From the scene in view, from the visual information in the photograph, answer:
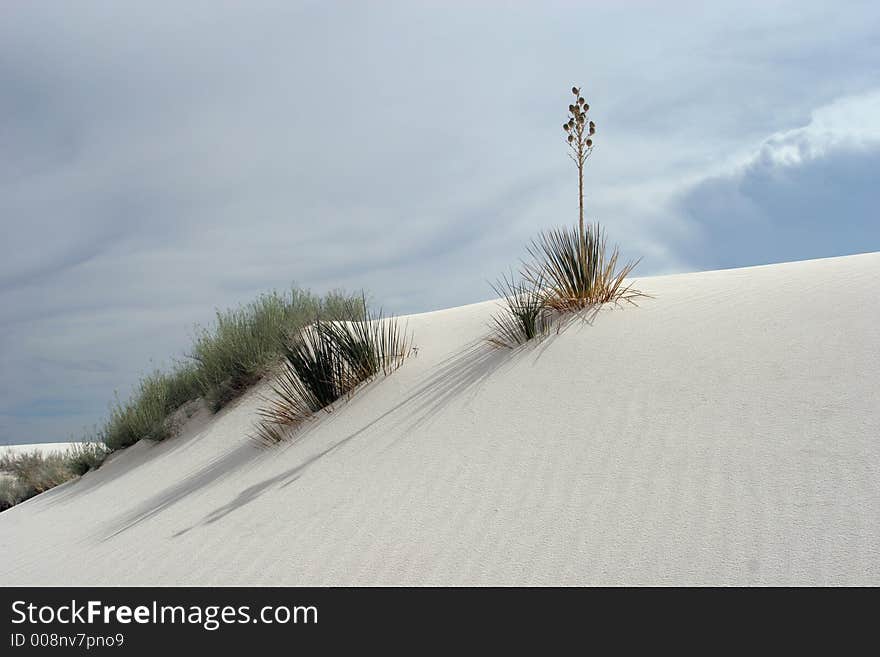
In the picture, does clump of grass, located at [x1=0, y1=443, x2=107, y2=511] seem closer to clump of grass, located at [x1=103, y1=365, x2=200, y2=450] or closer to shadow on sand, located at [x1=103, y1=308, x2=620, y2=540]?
clump of grass, located at [x1=103, y1=365, x2=200, y2=450]

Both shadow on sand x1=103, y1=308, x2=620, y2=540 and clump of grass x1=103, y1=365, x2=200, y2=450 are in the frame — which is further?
clump of grass x1=103, y1=365, x2=200, y2=450

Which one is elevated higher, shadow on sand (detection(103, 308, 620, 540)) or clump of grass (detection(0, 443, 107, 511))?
shadow on sand (detection(103, 308, 620, 540))

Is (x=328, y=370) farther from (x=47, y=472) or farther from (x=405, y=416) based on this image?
(x=47, y=472)

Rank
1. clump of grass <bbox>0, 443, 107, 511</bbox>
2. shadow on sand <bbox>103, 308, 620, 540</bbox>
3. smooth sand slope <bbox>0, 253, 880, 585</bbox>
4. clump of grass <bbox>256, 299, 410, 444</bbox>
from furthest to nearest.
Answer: clump of grass <bbox>0, 443, 107, 511</bbox>, clump of grass <bbox>256, 299, 410, 444</bbox>, shadow on sand <bbox>103, 308, 620, 540</bbox>, smooth sand slope <bbox>0, 253, 880, 585</bbox>

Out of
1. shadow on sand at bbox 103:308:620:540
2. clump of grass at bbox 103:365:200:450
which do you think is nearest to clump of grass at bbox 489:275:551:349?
shadow on sand at bbox 103:308:620:540

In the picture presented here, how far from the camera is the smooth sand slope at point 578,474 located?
12.0 ft

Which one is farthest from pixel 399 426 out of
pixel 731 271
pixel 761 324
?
pixel 731 271

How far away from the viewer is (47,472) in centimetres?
1212

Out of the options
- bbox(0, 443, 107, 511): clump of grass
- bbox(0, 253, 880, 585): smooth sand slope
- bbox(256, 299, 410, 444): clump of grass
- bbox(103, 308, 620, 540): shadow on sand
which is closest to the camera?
bbox(0, 253, 880, 585): smooth sand slope

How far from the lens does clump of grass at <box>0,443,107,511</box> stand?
35.8 ft

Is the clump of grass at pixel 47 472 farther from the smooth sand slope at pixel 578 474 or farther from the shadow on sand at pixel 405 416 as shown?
the shadow on sand at pixel 405 416

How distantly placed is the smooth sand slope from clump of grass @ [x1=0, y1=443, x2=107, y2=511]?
8.25ft

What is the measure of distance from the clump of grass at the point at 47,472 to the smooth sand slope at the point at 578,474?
2514mm
